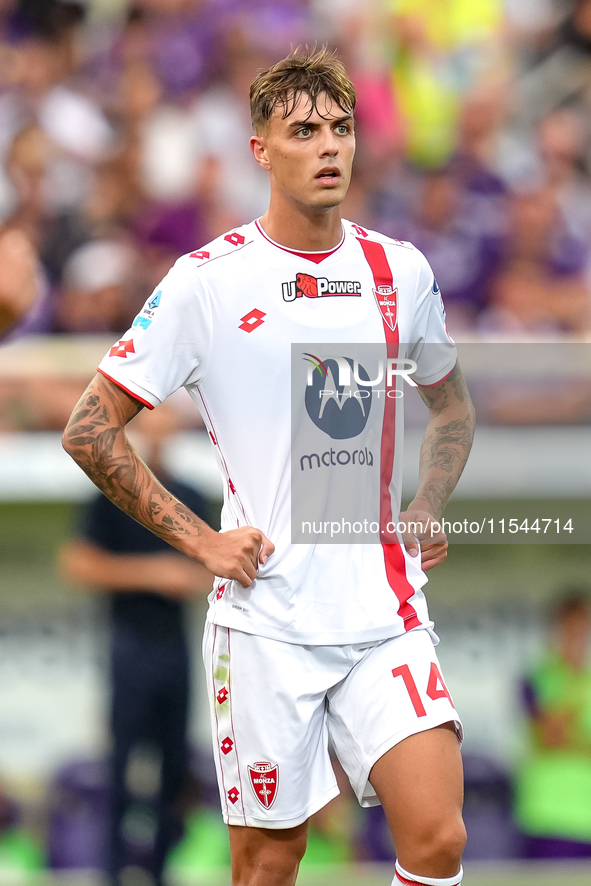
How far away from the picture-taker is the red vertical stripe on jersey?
9.36 ft

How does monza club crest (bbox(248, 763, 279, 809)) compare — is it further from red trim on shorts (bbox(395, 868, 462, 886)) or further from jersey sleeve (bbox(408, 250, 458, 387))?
jersey sleeve (bbox(408, 250, 458, 387))

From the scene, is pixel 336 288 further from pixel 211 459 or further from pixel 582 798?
pixel 582 798

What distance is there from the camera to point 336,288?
9.44 ft

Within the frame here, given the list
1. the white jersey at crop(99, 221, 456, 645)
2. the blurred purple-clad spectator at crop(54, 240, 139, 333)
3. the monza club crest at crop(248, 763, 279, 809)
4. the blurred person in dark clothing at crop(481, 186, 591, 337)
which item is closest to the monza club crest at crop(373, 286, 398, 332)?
the white jersey at crop(99, 221, 456, 645)

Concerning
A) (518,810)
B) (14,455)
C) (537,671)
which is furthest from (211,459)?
(518,810)

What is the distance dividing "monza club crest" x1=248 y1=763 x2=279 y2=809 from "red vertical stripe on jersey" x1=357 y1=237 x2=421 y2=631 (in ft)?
1.65

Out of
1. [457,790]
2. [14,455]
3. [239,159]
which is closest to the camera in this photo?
[457,790]

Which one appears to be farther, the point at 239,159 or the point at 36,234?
the point at 239,159

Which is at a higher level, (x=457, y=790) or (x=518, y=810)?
(x=457, y=790)

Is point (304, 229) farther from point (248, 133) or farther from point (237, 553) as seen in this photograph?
point (248, 133)

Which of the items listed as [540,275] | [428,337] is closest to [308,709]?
[428,337]

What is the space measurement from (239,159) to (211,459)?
2419 mm

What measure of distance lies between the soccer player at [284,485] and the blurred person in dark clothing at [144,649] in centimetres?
183

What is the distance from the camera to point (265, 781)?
2.79 meters
